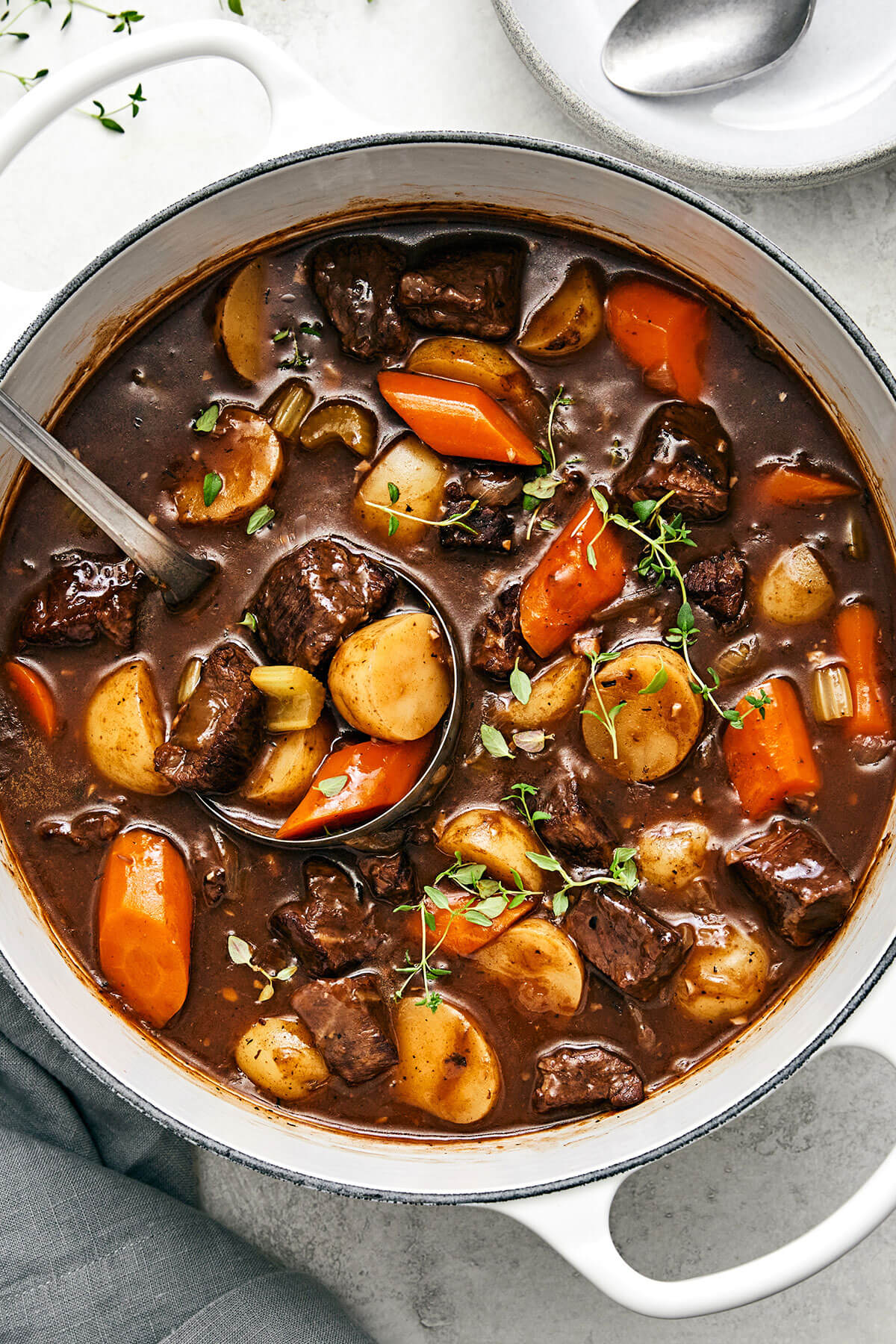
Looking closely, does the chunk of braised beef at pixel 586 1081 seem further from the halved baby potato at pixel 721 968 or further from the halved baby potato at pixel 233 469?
the halved baby potato at pixel 233 469

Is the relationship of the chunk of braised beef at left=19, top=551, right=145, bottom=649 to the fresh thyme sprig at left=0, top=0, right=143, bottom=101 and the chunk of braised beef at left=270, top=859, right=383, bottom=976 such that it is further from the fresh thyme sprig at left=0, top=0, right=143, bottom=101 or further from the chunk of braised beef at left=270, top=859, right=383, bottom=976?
the fresh thyme sprig at left=0, top=0, right=143, bottom=101

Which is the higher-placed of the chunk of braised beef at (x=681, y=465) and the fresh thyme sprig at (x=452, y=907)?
the chunk of braised beef at (x=681, y=465)

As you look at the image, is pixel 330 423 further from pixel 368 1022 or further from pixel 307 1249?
pixel 307 1249

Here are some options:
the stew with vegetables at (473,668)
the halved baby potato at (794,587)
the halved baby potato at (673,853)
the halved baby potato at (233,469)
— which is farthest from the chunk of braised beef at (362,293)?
the halved baby potato at (673,853)

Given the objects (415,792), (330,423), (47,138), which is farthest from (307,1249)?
(47,138)

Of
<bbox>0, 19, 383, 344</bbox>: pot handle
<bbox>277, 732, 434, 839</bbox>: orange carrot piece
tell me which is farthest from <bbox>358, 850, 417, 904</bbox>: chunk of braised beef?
<bbox>0, 19, 383, 344</bbox>: pot handle

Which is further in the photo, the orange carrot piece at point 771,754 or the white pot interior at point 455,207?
the orange carrot piece at point 771,754
